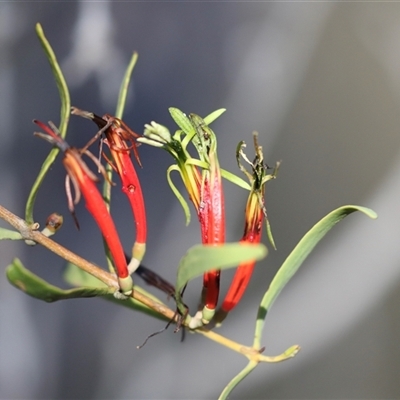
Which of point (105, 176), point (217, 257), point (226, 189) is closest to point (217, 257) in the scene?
point (217, 257)

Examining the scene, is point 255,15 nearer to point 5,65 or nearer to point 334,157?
point 334,157

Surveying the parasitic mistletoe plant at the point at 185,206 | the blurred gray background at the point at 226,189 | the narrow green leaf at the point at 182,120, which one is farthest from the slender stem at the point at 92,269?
the blurred gray background at the point at 226,189

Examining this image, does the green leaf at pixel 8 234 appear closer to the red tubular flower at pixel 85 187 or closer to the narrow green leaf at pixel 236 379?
the red tubular flower at pixel 85 187

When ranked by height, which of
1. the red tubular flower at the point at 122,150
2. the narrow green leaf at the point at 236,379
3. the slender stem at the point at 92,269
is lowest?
the narrow green leaf at the point at 236,379

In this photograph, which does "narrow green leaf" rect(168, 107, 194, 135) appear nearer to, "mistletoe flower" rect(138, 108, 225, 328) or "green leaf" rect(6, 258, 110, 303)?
"mistletoe flower" rect(138, 108, 225, 328)

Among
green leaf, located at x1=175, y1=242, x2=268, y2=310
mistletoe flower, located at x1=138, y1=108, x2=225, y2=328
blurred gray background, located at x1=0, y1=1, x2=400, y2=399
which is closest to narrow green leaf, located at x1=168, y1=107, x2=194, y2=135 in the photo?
mistletoe flower, located at x1=138, y1=108, x2=225, y2=328

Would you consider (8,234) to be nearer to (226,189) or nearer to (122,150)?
(122,150)
